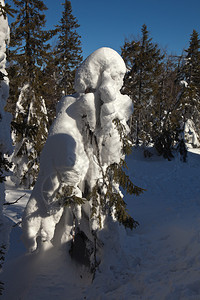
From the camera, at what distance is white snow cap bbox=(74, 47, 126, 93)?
4961 mm

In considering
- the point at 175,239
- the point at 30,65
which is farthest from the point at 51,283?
the point at 30,65

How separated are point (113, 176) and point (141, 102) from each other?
16.1 m

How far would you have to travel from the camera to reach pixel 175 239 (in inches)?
270

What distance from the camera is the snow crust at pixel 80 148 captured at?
4754 millimetres

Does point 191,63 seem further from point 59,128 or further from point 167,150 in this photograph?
point 59,128

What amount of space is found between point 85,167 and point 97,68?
226 cm

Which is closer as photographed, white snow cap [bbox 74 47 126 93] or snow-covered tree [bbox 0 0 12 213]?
snow-covered tree [bbox 0 0 12 213]

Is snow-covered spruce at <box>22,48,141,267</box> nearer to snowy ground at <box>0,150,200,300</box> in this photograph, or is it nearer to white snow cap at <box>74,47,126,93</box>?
white snow cap at <box>74,47,126,93</box>

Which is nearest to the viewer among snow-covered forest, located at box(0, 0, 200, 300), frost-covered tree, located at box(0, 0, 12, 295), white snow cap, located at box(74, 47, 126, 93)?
frost-covered tree, located at box(0, 0, 12, 295)

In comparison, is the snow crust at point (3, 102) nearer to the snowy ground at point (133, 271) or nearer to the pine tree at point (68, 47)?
the snowy ground at point (133, 271)

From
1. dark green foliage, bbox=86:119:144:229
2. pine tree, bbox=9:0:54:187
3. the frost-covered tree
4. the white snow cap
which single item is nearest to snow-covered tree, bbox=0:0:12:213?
the frost-covered tree

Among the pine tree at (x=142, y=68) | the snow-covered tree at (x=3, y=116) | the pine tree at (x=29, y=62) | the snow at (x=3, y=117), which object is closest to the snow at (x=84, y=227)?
the snow at (x=3, y=117)

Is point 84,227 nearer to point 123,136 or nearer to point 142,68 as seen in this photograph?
point 123,136

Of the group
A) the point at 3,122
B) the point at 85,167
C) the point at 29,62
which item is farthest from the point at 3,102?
the point at 29,62
